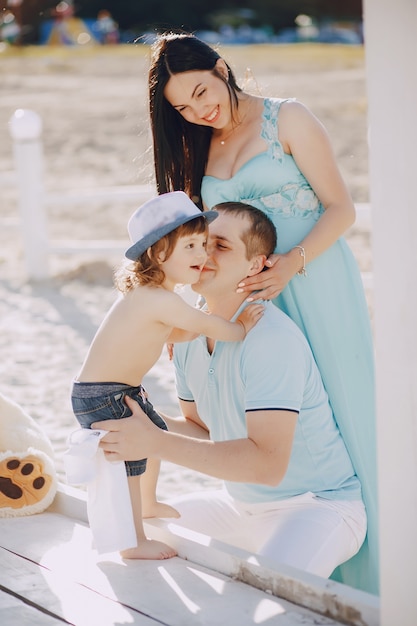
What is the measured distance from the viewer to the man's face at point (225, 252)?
2727 mm

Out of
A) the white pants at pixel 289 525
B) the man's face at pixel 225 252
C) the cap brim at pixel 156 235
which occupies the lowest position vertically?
the white pants at pixel 289 525

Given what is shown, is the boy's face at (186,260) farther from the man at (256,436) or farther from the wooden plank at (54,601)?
the wooden plank at (54,601)

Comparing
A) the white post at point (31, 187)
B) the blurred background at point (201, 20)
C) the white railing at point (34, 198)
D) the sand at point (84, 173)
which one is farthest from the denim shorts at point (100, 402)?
the blurred background at point (201, 20)

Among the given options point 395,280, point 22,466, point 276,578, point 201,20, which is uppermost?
point 395,280

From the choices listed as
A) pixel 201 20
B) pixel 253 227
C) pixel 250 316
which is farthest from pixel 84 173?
pixel 201 20

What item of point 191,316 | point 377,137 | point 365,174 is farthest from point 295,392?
point 365,174

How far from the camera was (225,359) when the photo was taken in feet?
9.02

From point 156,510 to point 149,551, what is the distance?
24 centimetres

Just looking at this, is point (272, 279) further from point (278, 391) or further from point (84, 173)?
point (84, 173)

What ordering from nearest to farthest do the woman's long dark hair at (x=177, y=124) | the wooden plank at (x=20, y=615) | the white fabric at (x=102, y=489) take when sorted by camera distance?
the wooden plank at (x=20, y=615) → the white fabric at (x=102, y=489) → the woman's long dark hair at (x=177, y=124)

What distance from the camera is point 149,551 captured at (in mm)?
2436

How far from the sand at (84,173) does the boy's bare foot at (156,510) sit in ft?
3.33

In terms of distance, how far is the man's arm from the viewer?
7.99 feet

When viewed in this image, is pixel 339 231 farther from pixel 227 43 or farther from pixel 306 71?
pixel 227 43
